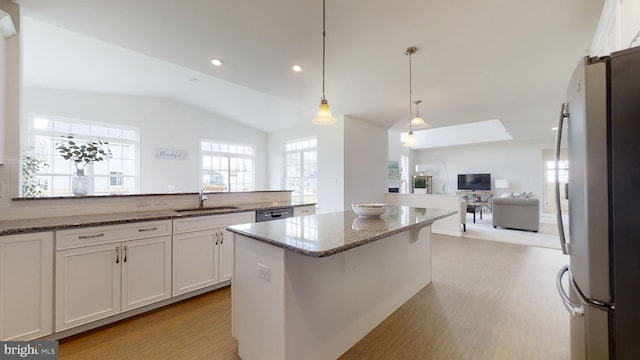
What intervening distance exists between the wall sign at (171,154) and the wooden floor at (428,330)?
14.7 ft

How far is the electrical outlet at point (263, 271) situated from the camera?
150 centimetres

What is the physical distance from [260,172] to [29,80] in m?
5.01

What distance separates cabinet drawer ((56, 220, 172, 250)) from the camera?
191 cm

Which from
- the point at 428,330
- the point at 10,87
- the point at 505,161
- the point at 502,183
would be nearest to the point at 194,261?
the point at 10,87

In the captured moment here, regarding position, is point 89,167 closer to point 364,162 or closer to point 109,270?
point 109,270

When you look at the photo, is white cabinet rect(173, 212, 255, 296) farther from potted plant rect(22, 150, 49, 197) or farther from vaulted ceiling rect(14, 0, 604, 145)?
potted plant rect(22, 150, 49, 197)

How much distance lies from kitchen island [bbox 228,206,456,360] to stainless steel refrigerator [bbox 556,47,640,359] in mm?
905

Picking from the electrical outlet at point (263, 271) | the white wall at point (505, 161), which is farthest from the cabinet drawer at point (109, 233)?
the white wall at point (505, 161)

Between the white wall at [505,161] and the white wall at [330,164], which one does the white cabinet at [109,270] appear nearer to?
the white wall at [330,164]

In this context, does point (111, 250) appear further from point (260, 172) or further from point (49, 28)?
point (260, 172)

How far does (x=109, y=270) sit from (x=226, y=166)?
5.37 meters

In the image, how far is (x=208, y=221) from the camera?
8.77ft

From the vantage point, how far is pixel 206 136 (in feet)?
22.2

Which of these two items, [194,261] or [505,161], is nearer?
[194,261]
